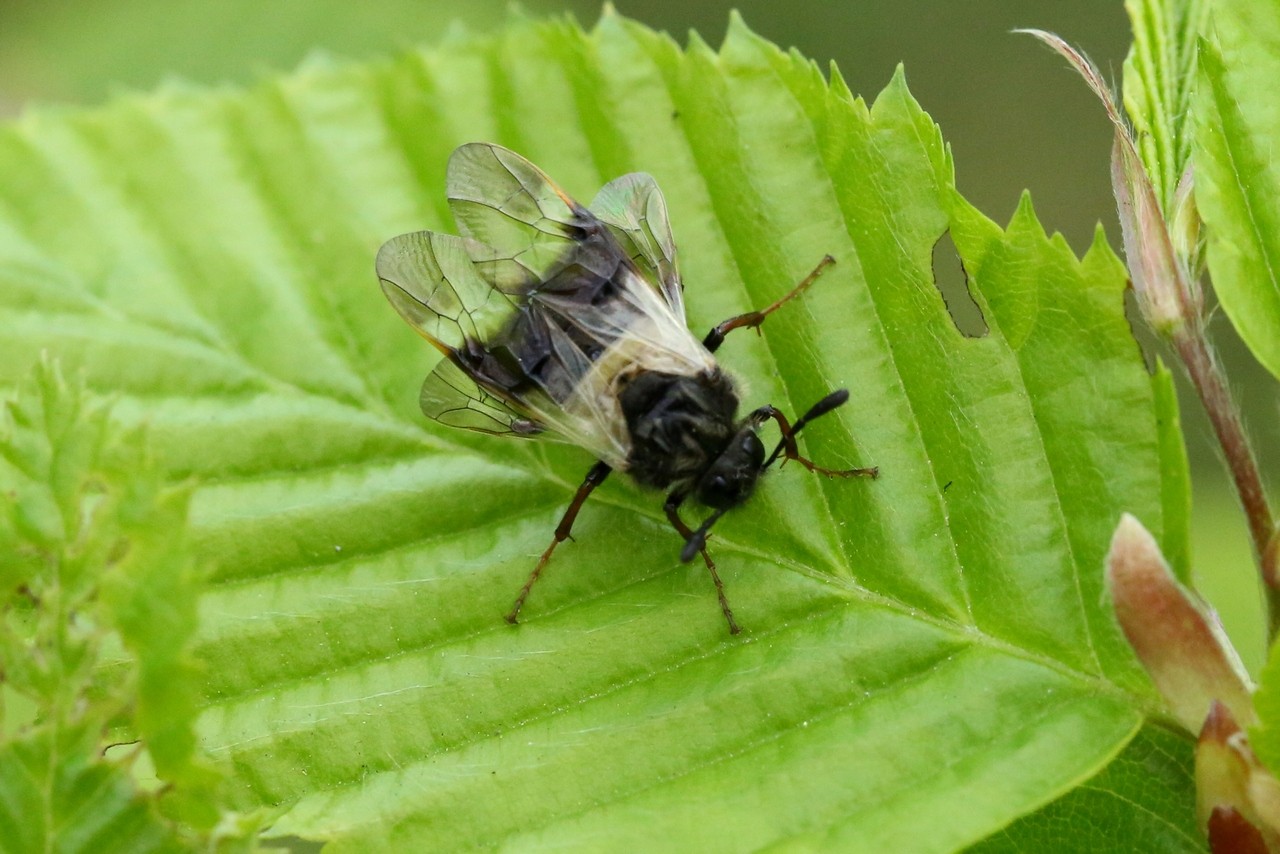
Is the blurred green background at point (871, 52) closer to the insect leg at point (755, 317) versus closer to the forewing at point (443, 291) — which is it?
the forewing at point (443, 291)

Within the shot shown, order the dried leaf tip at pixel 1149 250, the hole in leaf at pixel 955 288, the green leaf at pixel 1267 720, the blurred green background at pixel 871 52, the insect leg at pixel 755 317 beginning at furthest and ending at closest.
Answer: the blurred green background at pixel 871 52
the insect leg at pixel 755 317
the hole in leaf at pixel 955 288
the dried leaf tip at pixel 1149 250
the green leaf at pixel 1267 720

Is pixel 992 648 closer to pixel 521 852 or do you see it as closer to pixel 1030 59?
pixel 521 852

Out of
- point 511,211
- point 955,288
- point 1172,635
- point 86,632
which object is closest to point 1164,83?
point 1172,635

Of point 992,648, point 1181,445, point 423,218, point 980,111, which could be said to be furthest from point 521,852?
point 980,111

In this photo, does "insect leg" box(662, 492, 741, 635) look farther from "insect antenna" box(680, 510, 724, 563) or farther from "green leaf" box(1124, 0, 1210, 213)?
"green leaf" box(1124, 0, 1210, 213)

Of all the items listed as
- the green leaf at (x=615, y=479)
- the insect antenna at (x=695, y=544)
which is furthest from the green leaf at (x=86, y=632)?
the insect antenna at (x=695, y=544)

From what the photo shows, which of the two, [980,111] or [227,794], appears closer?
[227,794]
